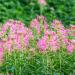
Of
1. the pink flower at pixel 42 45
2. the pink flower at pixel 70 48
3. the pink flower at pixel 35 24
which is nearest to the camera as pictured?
the pink flower at pixel 42 45

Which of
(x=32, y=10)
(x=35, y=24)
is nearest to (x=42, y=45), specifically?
(x=35, y=24)

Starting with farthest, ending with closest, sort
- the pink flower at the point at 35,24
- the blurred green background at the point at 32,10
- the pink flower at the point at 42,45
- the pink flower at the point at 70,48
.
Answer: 1. the blurred green background at the point at 32,10
2. the pink flower at the point at 35,24
3. the pink flower at the point at 70,48
4. the pink flower at the point at 42,45

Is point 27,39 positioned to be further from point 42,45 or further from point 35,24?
point 35,24

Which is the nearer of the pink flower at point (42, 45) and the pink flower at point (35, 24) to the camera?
the pink flower at point (42, 45)

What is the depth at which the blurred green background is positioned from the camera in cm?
872

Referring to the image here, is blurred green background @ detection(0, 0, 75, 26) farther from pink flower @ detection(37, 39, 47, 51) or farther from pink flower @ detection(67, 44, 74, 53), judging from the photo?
pink flower @ detection(37, 39, 47, 51)

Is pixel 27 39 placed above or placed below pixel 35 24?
below

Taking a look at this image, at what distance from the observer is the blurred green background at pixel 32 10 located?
8719 millimetres

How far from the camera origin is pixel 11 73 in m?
4.61

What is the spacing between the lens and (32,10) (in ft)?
29.2

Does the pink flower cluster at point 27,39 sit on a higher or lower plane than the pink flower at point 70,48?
higher

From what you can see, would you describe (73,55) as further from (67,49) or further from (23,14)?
(23,14)

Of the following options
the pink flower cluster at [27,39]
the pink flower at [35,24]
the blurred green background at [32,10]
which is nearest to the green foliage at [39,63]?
the pink flower cluster at [27,39]

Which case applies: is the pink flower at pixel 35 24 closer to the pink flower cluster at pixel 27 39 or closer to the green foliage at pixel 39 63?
the pink flower cluster at pixel 27 39
